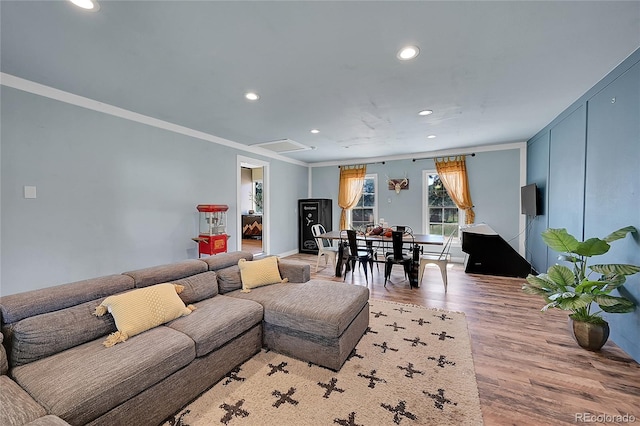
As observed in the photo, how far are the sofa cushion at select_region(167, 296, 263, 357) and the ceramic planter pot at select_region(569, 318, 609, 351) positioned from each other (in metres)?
2.88

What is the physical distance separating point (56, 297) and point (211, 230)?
8.32ft

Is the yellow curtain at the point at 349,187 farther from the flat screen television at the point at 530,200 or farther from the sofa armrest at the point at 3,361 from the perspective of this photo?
the sofa armrest at the point at 3,361

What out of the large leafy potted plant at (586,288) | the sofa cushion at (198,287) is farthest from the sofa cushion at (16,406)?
the large leafy potted plant at (586,288)

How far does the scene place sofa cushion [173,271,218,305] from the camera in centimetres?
235

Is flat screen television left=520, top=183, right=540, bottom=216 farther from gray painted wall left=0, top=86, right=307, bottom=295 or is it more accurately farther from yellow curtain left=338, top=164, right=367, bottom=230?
gray painted wall left=0, top=86, right=307, bottom=295

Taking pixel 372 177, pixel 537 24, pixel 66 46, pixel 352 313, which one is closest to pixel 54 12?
pixel 66 46

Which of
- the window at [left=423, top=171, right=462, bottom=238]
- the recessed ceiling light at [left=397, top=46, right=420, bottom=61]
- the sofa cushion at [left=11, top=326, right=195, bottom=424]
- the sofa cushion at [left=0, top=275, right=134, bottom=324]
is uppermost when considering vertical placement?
the recessed ceiling light at [left=397, top=46, right=420, bottom=61]

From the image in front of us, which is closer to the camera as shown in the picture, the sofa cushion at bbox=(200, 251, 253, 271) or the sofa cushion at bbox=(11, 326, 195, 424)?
the sofa cushion at bbox=(11, 326, 195, 424)

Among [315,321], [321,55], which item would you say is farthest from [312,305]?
[321,55]

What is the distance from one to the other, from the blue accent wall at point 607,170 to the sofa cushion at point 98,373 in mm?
3622

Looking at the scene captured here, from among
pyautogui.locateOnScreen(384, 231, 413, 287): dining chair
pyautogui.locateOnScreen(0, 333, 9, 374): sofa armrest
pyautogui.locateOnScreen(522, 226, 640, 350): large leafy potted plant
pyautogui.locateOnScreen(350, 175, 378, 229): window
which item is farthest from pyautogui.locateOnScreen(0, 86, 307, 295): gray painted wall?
pyautogui.locateOnScreen(522, 226, 640, 350): large leafy potted plant

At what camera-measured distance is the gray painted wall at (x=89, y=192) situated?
2.60 m

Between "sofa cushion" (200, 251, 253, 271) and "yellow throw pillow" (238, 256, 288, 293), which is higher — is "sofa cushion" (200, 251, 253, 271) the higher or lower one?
the higher one

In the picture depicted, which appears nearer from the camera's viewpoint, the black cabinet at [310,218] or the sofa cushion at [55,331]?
the sofa cushion at [55,331]
